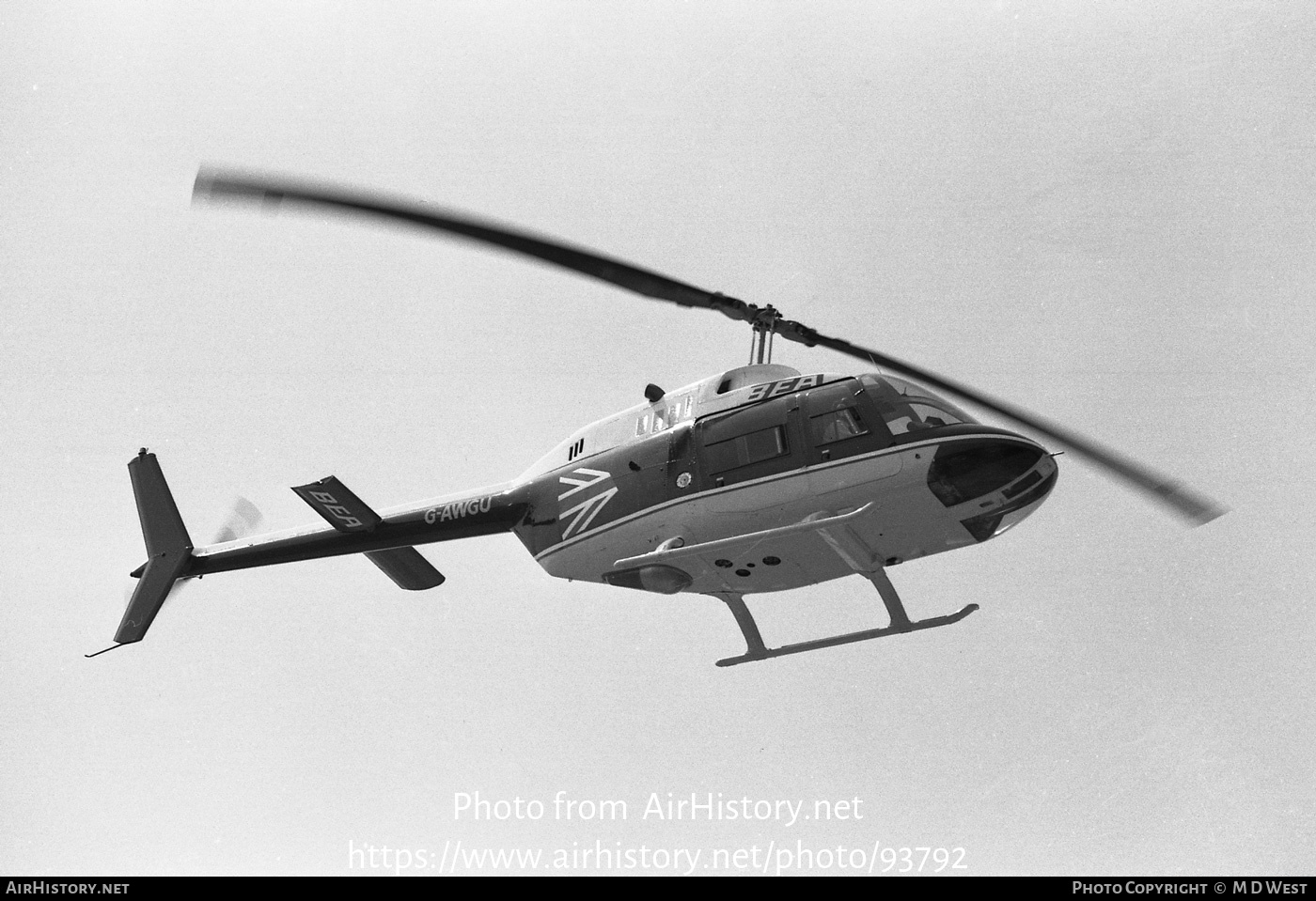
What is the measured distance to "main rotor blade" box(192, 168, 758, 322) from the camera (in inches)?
427

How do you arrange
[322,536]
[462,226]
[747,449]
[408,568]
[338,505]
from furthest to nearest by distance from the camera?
[408,568]
[322,536]
[338,505]
[747,449]
[462,226]

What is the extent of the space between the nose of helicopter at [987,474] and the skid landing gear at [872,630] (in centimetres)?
97

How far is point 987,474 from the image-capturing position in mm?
12617

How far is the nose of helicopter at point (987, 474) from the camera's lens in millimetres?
12617

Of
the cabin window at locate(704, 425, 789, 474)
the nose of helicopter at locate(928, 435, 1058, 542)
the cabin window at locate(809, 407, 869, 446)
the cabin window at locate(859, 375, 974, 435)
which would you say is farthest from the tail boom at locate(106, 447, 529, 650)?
the nose of helicopter at locate(928, 435, 1058, 542)

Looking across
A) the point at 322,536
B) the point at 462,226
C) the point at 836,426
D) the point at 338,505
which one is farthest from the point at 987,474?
the point at 322,536

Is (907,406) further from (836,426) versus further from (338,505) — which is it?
(338,505)

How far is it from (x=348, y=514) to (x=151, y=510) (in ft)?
11.2

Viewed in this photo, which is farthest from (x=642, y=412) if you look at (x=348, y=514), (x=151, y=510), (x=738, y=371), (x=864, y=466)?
(x=151, y=510)

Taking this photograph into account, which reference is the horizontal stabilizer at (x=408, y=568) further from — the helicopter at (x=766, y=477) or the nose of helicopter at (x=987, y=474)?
the nose of helicopter at (x=987, y=474)

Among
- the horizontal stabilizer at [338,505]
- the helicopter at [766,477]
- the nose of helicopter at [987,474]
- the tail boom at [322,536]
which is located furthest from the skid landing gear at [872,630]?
the horizontal stabilizer at [338,505]

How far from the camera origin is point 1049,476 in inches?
507

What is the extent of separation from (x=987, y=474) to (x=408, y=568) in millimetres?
7130

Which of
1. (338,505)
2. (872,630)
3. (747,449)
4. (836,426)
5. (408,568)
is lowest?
(872,630)
